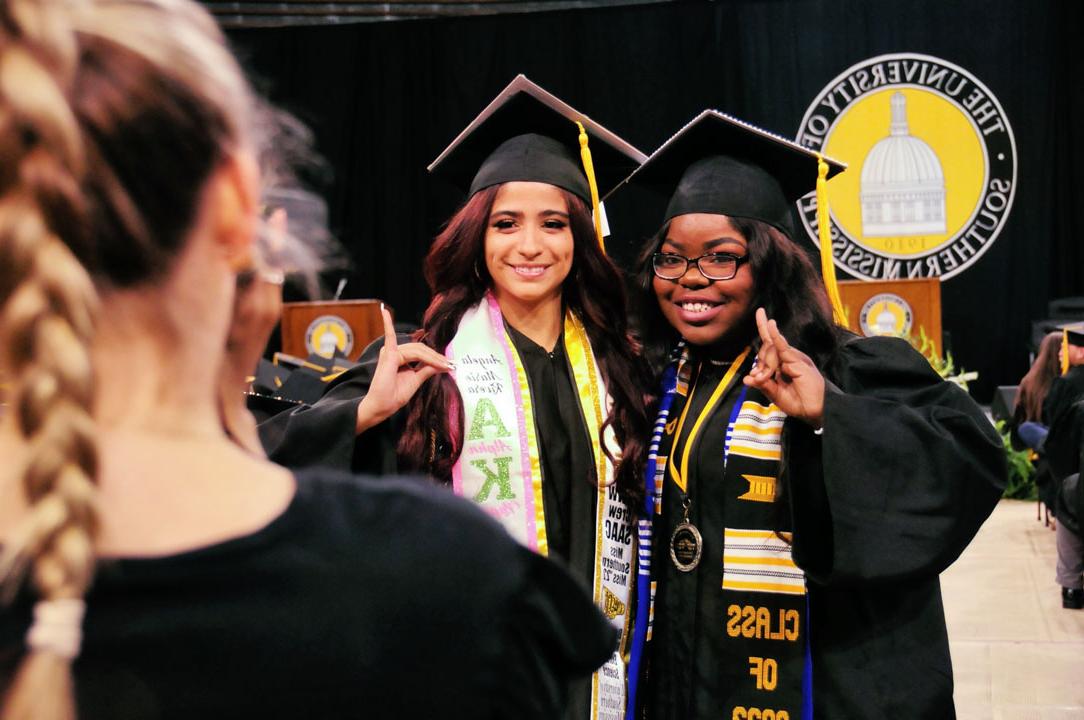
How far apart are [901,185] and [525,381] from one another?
24.3 ft

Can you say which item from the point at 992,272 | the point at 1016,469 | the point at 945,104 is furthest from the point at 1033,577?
the point at 945,104

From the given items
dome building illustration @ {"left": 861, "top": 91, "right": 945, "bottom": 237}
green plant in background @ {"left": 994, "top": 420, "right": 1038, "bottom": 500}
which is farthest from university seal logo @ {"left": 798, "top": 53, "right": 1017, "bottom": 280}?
green plant in background @ {"left": 994, "top": 420, "right": 1038, "bottom": 500}

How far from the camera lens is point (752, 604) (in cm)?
244

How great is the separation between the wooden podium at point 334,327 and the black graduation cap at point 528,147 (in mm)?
4751

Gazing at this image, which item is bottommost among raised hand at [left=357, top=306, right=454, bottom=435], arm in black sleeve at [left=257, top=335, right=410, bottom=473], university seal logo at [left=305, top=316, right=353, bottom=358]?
university seal logo at [left=305, top=316, right=353, bottom=358]

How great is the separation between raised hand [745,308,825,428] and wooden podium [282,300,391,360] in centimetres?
555

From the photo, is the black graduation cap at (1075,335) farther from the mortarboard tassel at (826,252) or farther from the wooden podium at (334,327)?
the wooden podium at (334,327)

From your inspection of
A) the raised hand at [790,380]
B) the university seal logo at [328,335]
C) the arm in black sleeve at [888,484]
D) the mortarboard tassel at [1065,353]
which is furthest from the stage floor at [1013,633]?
the university seal logo at [328,335]

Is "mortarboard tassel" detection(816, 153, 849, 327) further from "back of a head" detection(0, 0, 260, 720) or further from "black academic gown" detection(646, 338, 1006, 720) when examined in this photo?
"back of a head" detection(0, 0, 260, 720)

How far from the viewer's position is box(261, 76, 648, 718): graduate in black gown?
2508 mm

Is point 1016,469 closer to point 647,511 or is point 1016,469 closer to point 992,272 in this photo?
point 992,272

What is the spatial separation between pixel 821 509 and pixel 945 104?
7826 mm

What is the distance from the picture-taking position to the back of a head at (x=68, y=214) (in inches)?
25.7

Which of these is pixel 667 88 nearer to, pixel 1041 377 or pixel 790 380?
pixel 1041 377
